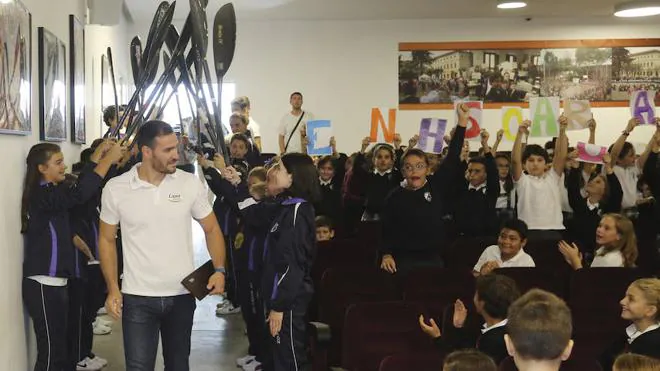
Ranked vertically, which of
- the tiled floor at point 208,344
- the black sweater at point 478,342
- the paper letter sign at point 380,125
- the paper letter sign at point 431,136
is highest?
the paper letter sign at point 380,125

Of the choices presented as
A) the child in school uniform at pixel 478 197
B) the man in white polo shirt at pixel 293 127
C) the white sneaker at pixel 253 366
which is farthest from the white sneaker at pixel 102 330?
the man in white polo shirt at pixel 293 127

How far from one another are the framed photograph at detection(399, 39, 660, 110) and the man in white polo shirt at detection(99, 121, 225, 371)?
1052cm

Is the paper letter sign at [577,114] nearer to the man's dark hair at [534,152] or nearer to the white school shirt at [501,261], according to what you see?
the man's dark hair at [534,152]

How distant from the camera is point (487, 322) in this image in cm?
392

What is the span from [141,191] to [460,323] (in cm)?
182

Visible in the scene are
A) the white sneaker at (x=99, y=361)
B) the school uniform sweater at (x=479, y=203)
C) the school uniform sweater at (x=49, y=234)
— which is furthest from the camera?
the school uniform sweater at (x=479, y=203)

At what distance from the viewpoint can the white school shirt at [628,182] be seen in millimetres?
7727

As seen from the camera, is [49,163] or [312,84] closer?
[49,163]

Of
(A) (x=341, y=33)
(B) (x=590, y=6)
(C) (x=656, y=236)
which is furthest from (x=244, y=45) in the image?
(C) (x=656, y=236)

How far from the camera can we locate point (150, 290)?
3684 millimetres

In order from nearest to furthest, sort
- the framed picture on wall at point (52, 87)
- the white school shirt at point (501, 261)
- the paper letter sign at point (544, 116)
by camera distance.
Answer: the framed picture on wall at point (52, 87), the white school shirt at point (501, 261), the paper letter sign at point (544, 116)

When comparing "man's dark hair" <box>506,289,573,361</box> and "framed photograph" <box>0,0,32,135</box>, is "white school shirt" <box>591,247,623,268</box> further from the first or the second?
"framed photograph" <box>0,0,32,135</box>

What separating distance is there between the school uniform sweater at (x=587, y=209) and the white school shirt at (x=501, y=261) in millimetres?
1468

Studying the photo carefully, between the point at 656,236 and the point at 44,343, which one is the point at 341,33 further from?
the point at 44,343
